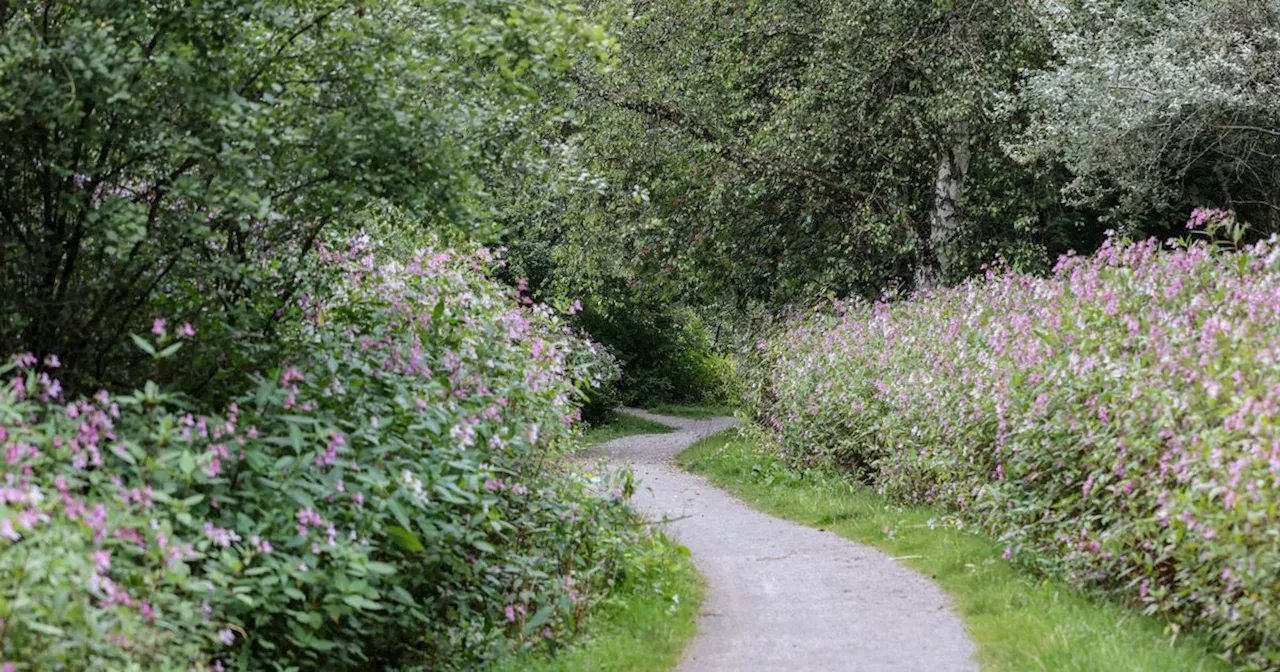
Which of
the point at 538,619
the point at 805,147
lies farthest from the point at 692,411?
the point at 538,619

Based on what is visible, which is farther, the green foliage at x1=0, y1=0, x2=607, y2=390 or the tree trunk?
the tree trunk

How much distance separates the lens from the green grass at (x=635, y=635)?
6730 millimetres

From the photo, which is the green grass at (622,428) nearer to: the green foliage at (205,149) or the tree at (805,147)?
the tree at (805,147)

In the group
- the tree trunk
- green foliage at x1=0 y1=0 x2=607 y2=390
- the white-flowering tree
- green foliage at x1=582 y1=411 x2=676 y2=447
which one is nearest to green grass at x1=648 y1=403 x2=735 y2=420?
green foliage at x1=582 y1=411 x2=676 y2=447

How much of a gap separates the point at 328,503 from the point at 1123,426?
4.72 meters

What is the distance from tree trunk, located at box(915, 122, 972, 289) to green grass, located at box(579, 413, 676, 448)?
32.6 ft

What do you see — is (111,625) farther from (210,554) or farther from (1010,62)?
(1010,62)

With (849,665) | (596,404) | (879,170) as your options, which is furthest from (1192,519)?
(596,404)

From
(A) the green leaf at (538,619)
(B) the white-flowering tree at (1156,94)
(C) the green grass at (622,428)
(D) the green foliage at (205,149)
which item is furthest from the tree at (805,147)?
(A) the green leaf at (538,619)

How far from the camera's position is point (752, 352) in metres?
21.6

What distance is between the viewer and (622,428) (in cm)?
2975

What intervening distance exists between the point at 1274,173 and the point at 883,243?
555 cm

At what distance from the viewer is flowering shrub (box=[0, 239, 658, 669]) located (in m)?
4.20

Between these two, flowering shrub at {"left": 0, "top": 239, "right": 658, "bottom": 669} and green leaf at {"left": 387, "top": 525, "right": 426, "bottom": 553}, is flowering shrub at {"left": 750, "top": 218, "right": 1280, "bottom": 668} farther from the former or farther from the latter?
green leaf at {"left": 387, "top": 525, "right": 426, "bottom": 553}
